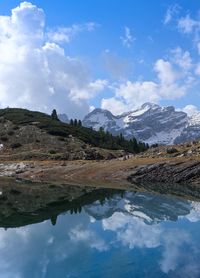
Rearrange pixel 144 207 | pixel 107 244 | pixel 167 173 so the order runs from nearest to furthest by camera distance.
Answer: pixel 107 244 → pixel 144 207 → pixel 167 173

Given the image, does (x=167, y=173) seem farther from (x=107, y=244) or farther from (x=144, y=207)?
(x=107, y=244)

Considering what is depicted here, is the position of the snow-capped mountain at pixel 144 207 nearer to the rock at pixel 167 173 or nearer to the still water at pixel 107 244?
the still water at pixel 107 244

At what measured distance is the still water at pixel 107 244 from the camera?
32.1 metres

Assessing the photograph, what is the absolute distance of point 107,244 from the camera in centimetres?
4166

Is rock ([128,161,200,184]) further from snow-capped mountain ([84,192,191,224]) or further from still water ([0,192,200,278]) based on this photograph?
still water ([0,192,200,278])

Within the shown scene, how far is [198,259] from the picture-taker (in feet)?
116

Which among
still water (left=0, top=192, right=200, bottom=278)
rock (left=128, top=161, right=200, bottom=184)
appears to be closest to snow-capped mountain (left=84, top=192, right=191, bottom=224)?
still water (left=0, top=192, right=200, bottom=278)

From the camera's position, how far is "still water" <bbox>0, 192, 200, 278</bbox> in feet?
105

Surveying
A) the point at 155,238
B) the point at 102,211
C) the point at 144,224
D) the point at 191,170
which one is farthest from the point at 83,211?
the point at 191,170

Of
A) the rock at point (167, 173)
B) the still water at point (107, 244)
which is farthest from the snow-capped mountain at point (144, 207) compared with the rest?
the rock at point (167, 173)

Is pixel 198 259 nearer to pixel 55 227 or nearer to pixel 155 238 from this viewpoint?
pixel 155 238

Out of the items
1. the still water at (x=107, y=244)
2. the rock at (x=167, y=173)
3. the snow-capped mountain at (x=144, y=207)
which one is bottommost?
the still water at (x=107, y=244)

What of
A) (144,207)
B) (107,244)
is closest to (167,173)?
(144,207)

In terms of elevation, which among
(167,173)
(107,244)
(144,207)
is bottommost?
(107,244)
